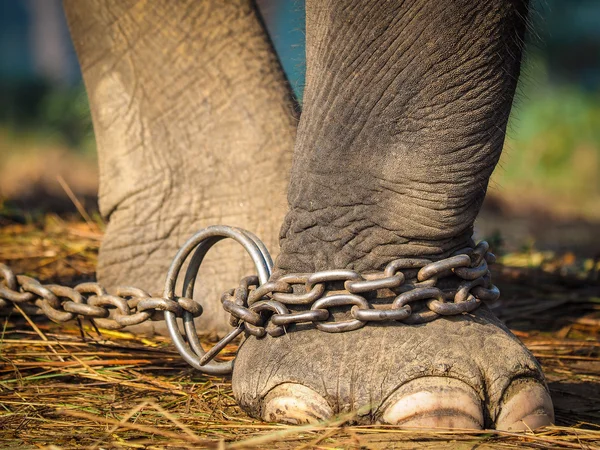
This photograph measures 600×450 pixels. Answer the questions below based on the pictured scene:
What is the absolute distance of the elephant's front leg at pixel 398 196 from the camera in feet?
4.65

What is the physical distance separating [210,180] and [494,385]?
1.07 meters

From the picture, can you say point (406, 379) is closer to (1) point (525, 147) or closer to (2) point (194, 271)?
(2) point (194, 271)

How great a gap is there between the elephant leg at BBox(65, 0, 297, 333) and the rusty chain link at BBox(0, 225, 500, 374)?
549 millimetres

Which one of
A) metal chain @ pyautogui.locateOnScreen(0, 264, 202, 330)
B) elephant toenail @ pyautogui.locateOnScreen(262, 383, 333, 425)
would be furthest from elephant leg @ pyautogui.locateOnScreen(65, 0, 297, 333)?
elephant toenail @ pyautogui.locateOnScreen(262, 383, 333, 425)

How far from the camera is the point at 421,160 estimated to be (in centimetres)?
151

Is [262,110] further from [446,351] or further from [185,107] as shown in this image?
[446,351]

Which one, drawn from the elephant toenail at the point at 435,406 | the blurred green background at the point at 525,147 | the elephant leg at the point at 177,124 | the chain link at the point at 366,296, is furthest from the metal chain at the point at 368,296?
the blurred green background at the point at 525,147

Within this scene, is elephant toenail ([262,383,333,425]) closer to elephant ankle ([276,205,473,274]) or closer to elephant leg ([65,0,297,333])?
elephant ankle ([276,205,473,274])

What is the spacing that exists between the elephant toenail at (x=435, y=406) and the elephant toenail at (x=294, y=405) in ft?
0.32

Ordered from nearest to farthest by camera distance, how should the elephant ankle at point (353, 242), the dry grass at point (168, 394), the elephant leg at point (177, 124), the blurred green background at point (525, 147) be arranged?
the dry grass at point (168, 394), the elephant ankle at point (353, 242), the elephant leg at point (177, 124), the blurred green background at point (525, 147)

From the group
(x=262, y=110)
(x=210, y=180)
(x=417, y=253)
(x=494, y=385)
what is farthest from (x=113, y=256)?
(x=494, y=385)

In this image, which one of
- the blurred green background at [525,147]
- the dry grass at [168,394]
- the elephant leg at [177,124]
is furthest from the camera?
the blurred green background at [525,147]

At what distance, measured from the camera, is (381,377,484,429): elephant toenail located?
1.37 meters

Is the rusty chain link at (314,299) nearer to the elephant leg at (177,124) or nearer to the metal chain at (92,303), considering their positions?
the metal chain at (92,303)
